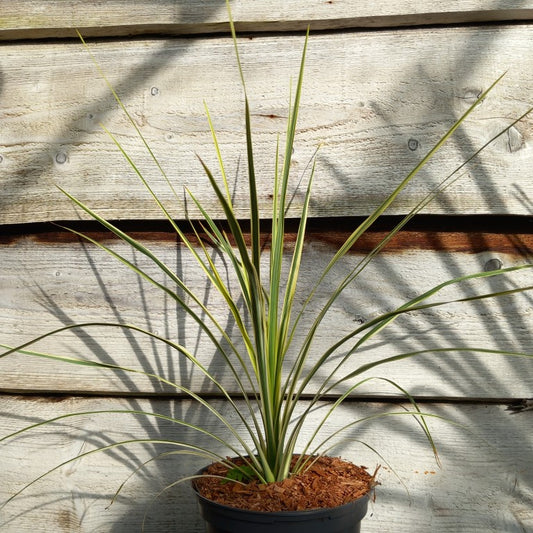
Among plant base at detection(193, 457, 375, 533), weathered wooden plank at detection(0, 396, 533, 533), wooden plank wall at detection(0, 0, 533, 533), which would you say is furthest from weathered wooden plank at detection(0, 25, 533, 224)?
plant base at detection(193, 457, 375, 533)

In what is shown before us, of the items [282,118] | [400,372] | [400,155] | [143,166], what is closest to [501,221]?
[400,155]

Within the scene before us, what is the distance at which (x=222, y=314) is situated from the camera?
1.32 meters

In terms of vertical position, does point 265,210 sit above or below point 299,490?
above

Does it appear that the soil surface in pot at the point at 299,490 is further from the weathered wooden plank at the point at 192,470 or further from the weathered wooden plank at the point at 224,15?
the weathered wooden plank at the point at 224,15

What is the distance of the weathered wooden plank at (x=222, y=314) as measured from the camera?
1266mm

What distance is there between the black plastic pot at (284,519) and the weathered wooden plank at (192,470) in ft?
1.02

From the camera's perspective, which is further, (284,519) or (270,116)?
(270,116)

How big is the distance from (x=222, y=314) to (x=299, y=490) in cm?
42

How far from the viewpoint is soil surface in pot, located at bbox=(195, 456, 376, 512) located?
964 millimetres

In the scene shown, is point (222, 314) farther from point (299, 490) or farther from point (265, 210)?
point (299, 490)

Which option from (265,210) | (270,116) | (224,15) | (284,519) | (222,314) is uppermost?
(224,15)

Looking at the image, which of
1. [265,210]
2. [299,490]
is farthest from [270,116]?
[299,490]

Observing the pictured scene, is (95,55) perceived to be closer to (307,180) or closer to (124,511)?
(307,180)

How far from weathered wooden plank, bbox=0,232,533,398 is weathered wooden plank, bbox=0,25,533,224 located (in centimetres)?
9
